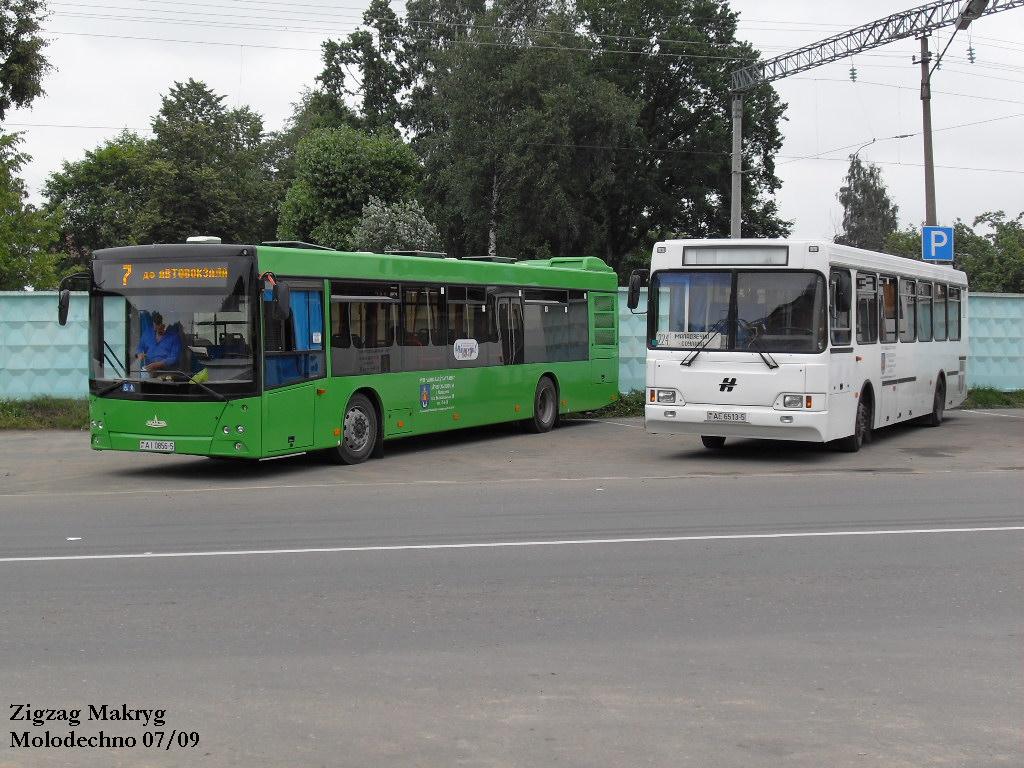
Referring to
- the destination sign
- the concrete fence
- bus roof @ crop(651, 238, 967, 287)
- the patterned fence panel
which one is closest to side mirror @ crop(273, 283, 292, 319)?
the destination sign

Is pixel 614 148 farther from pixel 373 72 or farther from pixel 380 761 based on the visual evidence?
pixel 380 761

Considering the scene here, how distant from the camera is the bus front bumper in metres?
16.4

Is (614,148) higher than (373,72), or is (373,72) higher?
(373,72)

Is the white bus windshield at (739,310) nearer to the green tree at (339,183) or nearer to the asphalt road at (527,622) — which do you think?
the asphalt road at (527,622)

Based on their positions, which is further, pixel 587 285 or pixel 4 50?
pixel 4 50

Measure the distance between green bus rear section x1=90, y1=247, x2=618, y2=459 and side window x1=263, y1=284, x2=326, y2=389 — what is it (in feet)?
0.45

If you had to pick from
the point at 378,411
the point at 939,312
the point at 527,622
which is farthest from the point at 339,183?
the point at 527,622

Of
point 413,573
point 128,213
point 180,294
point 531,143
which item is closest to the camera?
point 413,573

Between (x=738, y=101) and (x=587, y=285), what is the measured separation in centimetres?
974

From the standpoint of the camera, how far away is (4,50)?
1314 inches

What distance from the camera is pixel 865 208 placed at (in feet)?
303

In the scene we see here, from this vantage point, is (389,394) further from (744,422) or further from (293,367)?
(744,422)

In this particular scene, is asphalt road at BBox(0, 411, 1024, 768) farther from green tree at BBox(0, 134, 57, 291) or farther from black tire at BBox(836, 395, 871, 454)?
green tree at BBox(0, 134, 57, 291)

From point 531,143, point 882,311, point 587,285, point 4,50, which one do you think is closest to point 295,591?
point 882,311
